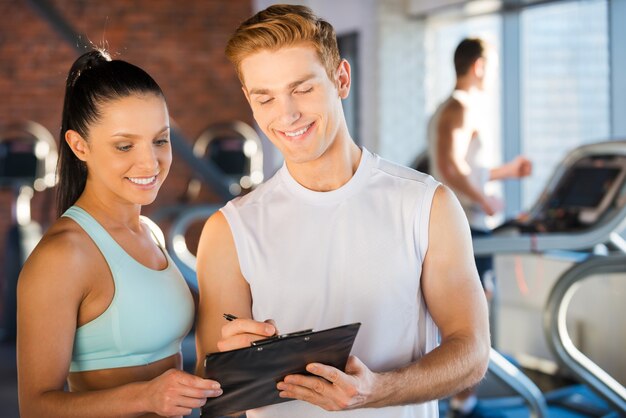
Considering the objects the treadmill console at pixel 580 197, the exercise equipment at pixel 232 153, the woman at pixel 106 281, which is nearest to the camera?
the woman at pixel 106 281

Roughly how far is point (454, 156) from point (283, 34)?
7.61 ft

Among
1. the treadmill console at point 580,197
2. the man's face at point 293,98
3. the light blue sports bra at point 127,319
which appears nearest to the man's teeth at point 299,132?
the man's face at point 293,98

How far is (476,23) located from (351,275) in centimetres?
538

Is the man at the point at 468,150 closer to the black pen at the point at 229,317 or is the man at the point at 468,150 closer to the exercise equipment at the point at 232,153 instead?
the black pen at the point at 229,317

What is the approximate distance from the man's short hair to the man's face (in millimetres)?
12

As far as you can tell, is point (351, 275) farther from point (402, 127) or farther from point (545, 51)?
point (402, 127)

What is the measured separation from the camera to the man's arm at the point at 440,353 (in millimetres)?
1355

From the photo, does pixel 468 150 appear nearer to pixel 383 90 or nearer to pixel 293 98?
pixel 293 98

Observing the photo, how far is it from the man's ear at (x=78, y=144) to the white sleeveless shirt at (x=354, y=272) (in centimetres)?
30

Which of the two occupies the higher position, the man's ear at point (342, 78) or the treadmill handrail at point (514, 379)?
the man's ear at point (342, 78)

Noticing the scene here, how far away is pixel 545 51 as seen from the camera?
5949 mm

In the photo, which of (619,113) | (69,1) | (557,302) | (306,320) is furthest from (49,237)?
(69,1)

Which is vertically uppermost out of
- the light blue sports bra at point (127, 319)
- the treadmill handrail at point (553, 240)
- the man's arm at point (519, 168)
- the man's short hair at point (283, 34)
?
the man's short hair at point (283, 34)

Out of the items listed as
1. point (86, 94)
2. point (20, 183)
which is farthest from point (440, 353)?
point (20, 183)
